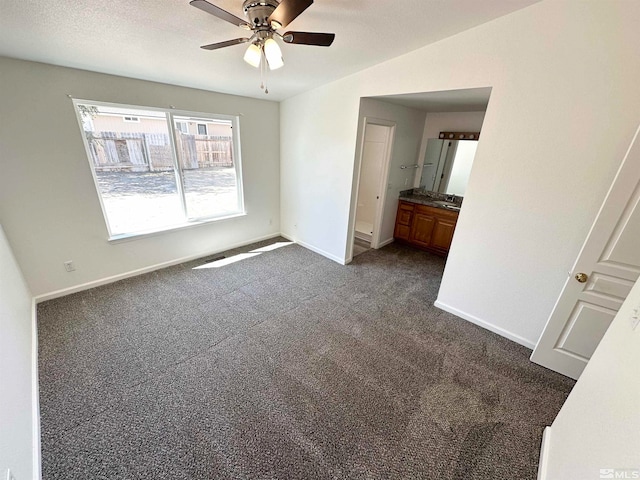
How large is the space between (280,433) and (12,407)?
4.47ft

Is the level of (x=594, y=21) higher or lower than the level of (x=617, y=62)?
higher

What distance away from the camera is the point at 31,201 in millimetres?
2408

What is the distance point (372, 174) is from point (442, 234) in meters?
1.64

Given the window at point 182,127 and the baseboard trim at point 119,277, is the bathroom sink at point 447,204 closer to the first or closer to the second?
the baseboard trim at point 119,277

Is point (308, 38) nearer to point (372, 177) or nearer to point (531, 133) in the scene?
point (531, 133)

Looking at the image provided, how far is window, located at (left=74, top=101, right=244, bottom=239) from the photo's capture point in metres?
2.73

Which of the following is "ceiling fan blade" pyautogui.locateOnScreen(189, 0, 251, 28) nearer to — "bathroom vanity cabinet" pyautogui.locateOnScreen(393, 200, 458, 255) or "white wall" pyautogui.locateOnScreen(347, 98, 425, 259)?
"white wall" pyautogui.locateOnScreen(347, 98, 425, 259)

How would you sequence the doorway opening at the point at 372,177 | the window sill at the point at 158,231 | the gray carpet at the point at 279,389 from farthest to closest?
the doorway opening at the point at 372,177, the window sill at the point at 158,231, the gray carpet at the point at 279,389

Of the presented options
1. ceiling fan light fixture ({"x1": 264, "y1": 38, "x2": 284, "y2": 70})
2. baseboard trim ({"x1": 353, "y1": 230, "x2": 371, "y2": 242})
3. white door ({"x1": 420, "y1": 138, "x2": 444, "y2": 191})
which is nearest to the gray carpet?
baseboard trim ({"x1": 353, "y1": 230, "x2": 371, "y2": 242})

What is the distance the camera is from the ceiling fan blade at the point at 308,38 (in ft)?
4.63

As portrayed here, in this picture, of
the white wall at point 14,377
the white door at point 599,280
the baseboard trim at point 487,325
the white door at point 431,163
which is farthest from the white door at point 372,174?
the white wall at point 14,377

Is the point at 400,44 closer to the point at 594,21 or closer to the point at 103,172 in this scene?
the point at 594,21

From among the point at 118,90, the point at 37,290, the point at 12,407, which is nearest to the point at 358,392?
the point at 12,407

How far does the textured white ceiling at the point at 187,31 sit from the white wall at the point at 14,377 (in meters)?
1.61
